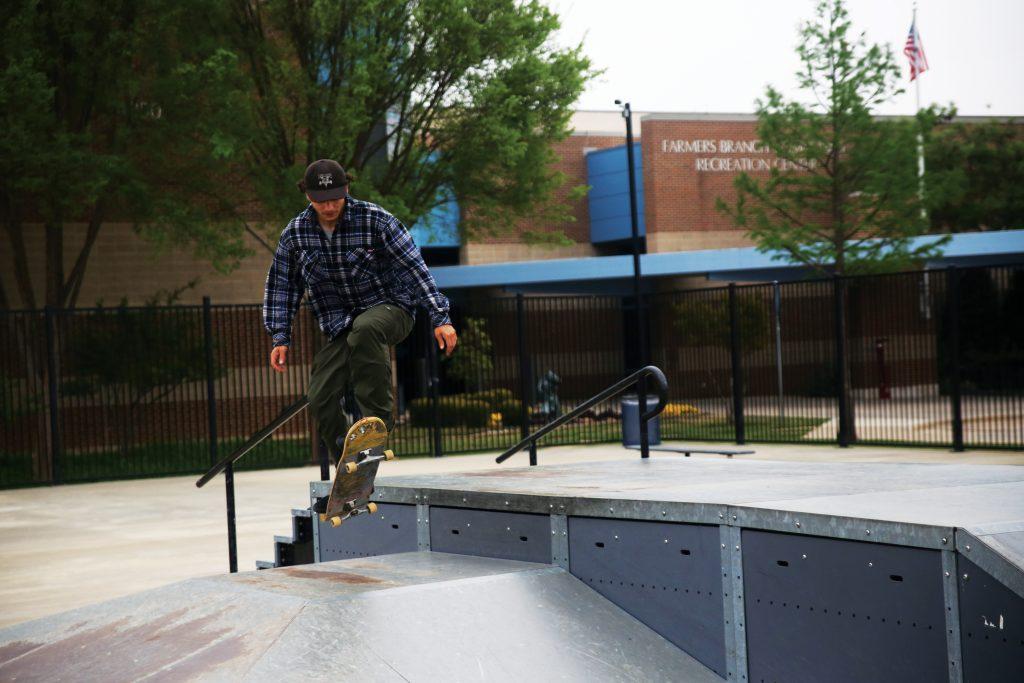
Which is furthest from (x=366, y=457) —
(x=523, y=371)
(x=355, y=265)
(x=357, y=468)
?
(x=523, y=371)

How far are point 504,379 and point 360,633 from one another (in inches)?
705

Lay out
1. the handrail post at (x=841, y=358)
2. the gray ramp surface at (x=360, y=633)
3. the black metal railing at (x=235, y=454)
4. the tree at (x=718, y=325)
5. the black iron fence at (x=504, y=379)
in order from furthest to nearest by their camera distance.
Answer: the tree at (x=718, y=325)
the black iron fence at (x=504, y=379)
the handrail post at (x=841, y=358)
the black metal railing at (x=235, y=454)
the gray ramp surface at (x=360, y=633)

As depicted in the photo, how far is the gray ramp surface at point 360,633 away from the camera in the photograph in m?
4.94

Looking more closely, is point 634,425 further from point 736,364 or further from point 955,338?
point 955,338

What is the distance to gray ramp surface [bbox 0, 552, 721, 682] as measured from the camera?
494 centimetres

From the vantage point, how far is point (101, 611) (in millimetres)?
6109

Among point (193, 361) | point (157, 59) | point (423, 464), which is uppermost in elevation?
point (157, 59)

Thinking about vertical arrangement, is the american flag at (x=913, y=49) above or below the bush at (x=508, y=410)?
above

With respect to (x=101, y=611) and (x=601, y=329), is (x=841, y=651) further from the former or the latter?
(x=601, y=329)

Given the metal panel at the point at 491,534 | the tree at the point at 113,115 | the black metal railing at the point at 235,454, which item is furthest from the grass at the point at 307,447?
the metal panel at the point at 491,534

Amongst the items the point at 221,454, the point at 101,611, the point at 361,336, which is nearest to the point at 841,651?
the point at 361,336

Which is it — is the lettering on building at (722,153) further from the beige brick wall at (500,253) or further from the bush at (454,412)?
the bush at (454,412)

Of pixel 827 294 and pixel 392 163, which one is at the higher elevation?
pixel 392 163

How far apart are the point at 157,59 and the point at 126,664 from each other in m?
17.5
